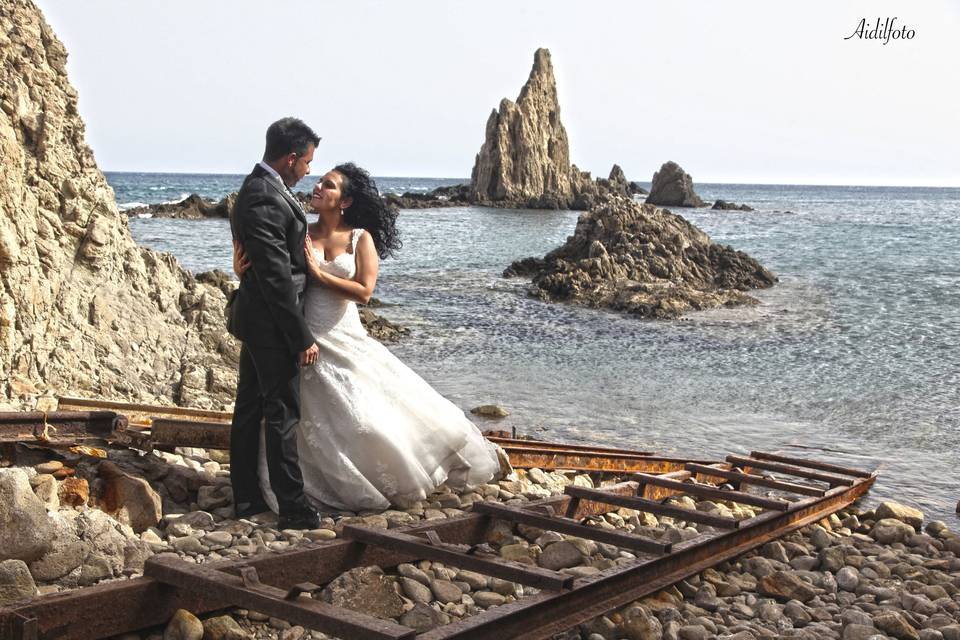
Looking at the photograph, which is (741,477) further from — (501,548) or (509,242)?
(509,242)

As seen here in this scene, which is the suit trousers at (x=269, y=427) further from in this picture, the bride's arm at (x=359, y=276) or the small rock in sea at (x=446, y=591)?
the small rock in sea at (x=446, y=591)

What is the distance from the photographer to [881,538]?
22.0ft

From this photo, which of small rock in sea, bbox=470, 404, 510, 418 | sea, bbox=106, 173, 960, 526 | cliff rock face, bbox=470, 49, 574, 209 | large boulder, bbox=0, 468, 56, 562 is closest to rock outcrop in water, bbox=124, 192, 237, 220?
sea, bbox=106, 173, 960, 526

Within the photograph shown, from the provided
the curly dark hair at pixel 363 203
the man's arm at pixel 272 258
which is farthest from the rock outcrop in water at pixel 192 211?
the man's arm at pixel 272 258

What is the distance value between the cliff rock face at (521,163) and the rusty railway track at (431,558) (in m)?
92.2

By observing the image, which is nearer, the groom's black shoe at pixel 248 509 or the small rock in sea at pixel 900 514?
the groom's black shoe at pixel 248 509

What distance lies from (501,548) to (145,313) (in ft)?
18.3

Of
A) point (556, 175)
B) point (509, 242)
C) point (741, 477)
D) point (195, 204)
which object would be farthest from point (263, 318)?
point (556, 175)

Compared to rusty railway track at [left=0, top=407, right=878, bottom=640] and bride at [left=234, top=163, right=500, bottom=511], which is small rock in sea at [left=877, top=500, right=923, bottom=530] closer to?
rusty railway track at [left=0, top=407, right=878, bottom=640]

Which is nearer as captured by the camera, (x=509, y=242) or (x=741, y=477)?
(x=741, y=477)

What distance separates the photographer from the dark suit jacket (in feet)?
17.1

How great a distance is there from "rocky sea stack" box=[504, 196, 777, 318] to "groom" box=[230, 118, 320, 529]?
1763cm

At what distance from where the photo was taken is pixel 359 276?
19.1 feet

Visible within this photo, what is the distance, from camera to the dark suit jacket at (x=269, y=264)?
5.21m
